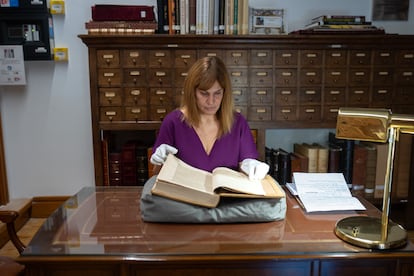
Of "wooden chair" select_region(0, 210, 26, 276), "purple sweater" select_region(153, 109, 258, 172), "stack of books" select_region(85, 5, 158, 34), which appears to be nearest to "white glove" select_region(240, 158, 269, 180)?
"purple sweater" select_region(153, 109, 258, 172)

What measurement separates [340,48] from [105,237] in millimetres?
2159

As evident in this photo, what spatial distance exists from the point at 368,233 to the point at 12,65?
269 centimetres

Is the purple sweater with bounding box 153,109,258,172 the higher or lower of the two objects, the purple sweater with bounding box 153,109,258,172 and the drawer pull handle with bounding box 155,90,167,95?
the lower

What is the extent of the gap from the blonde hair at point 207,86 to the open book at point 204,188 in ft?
1.41

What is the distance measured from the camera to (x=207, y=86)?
1.60 meters

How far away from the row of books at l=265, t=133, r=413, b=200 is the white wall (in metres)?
0.37

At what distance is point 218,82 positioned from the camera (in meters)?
1.62

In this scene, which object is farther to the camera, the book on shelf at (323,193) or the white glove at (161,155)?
the white glove at (161,155)

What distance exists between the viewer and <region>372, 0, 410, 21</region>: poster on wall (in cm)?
294

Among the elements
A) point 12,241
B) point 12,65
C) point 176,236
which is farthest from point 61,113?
point 176,236

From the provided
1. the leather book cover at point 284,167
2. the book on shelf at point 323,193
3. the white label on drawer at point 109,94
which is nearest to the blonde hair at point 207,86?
the book on shelf at point 323,193

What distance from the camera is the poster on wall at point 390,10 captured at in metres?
2.94

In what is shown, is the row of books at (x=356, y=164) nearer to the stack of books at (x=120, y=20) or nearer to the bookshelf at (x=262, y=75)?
the bookshelf at (x=262, y=75)

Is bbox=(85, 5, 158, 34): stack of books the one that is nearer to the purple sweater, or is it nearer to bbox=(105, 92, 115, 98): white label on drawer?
bbox=(105, 92, 115, 98): white label on drawer
